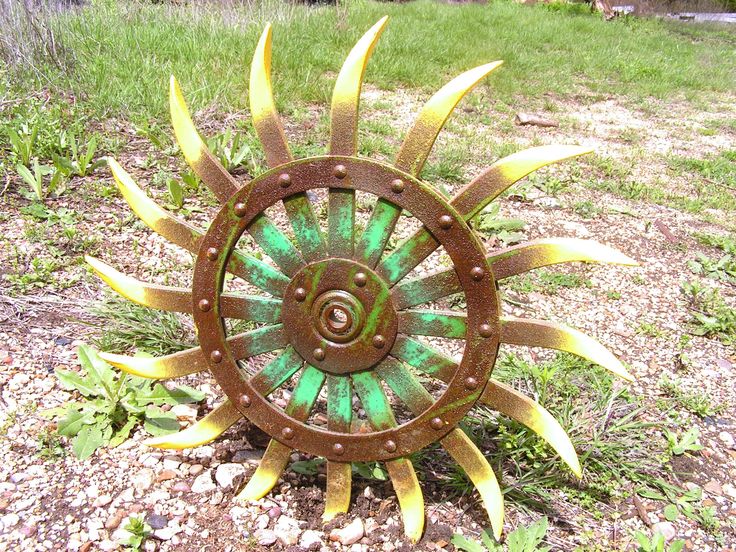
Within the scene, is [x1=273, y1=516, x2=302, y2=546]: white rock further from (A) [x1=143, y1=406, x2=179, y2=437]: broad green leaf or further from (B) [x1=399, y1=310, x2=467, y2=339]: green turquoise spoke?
(B) [x1=399, y1=310, x2=467, y2=339]: green turquoise spoke

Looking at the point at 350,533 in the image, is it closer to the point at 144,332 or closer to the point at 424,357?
the point at 424,357

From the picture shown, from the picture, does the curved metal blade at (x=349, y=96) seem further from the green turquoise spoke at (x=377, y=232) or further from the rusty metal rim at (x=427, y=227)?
the green turquoise spoke at (x=377, y=232)

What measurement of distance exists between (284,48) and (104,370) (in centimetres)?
428

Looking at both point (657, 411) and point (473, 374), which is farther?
point (657, 411)

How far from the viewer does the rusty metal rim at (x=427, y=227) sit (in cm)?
151

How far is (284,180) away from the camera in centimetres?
158

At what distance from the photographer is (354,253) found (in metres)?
1.61

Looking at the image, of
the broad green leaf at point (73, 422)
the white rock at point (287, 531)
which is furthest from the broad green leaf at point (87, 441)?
the white rock at point (287, 531)

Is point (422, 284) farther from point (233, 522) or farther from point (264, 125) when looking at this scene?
point (233, 522)

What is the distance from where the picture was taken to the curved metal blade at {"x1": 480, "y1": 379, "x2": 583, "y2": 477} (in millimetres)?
1600

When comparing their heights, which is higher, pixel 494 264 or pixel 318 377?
pixel 494 264

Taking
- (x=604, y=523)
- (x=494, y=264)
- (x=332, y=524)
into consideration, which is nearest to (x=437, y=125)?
(x=494, y=264)

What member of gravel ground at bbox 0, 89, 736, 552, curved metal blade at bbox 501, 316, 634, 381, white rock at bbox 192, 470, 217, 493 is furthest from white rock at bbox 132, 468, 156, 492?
curved metal blade at bbox 501, 316, 634, 381

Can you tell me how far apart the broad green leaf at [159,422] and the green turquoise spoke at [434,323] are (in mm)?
1029
